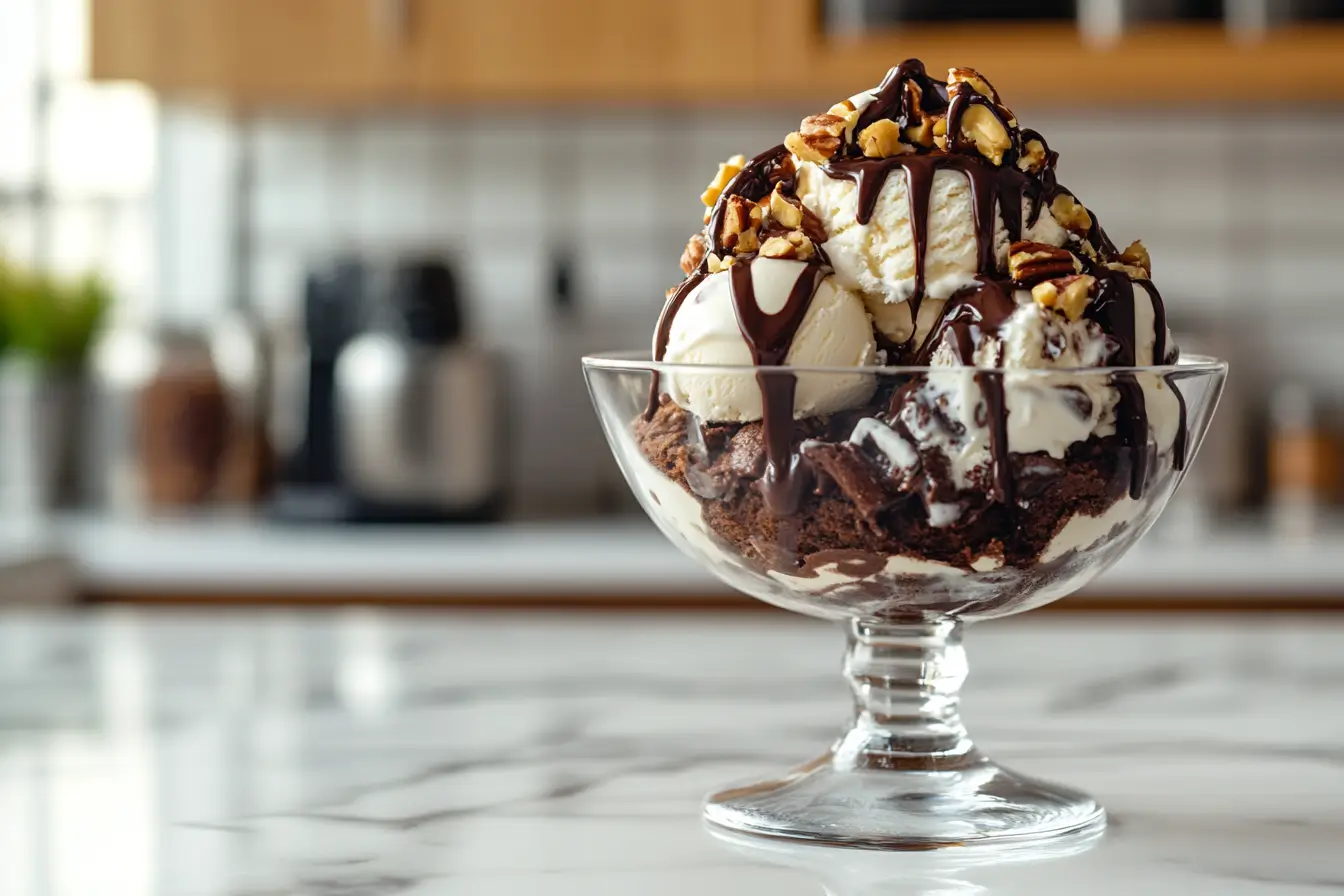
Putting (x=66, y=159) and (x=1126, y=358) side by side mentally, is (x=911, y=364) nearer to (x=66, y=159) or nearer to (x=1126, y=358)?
(x=1126, y=358)

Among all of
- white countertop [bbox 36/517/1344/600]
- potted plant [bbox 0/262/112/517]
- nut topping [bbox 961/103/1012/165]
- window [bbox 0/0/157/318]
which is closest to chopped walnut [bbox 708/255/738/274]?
nut topping [bbox 961/103/1012/165]

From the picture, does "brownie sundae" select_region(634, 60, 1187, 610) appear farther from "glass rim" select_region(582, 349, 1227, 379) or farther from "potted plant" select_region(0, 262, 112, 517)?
"potted plant" select_region(0, 262, 112, 517)

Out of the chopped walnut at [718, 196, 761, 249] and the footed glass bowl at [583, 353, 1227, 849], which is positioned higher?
the chopped walnut at [718, 196, 761, 249]

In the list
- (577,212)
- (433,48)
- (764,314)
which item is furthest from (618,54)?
(764,314)

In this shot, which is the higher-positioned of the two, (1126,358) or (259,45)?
(259,45)

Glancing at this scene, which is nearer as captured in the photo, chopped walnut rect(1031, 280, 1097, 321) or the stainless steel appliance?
chopped walnut rect(1031, 280, 1097, 321)

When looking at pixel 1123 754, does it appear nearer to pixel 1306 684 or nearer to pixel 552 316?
pixel 1306 684
